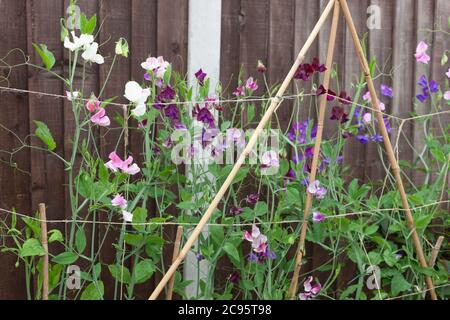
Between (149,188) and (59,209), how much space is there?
446mm

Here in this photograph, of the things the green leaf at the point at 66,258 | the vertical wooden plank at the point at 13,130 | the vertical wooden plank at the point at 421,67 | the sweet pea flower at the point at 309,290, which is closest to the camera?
the green leaf at the point at 66,258

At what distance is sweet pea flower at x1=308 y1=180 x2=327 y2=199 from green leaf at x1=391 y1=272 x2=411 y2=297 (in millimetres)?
408

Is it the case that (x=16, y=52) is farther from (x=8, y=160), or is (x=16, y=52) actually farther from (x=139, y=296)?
(x=139, y=296)

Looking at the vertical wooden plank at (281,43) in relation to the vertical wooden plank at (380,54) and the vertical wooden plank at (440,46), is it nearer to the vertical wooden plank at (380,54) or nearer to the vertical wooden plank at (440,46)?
the vertical wooden plank at (380,54)

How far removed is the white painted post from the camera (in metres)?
2.34

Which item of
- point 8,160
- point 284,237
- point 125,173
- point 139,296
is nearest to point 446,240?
point 284,237

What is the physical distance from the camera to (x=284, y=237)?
1910mm

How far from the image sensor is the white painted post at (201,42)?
2.34 meters

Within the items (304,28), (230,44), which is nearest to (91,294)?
(230,44)

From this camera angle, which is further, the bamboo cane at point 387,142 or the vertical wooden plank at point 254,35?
the vertical wooden plank at point 254,35

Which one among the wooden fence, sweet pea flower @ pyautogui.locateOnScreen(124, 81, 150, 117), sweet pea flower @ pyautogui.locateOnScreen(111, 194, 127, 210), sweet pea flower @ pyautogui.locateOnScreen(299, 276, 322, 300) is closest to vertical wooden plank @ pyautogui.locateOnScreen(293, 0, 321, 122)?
the wooden fence

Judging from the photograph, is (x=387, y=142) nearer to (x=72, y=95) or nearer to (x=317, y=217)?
(x=317, y=217)

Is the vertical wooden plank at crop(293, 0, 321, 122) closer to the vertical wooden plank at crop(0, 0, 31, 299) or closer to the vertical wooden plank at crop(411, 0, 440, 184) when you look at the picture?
the vertical wooden plank at crop(411, 0, 440, 184)

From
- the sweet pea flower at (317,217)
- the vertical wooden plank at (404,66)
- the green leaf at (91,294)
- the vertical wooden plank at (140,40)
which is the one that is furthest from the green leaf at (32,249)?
the vertical wooden plank at (404,66)
